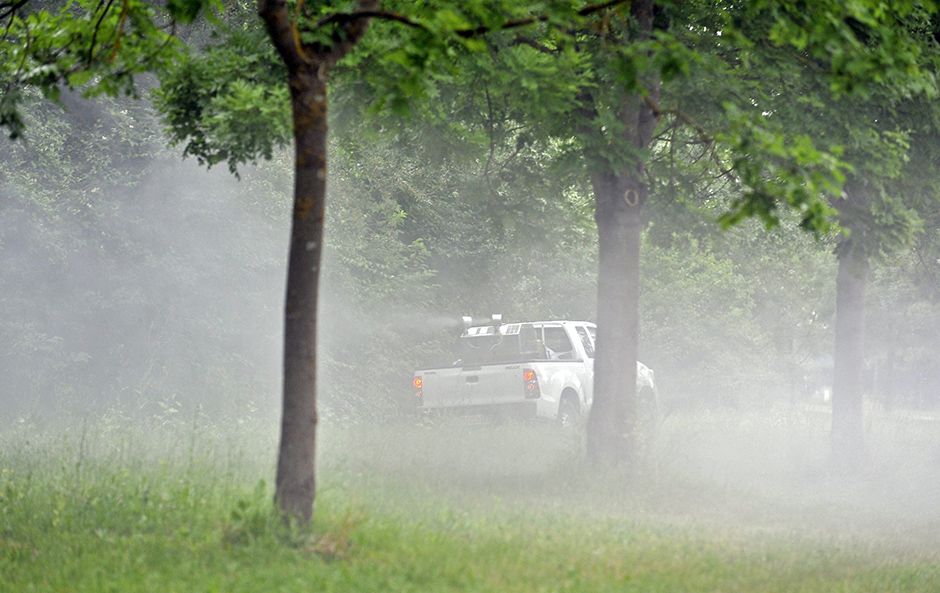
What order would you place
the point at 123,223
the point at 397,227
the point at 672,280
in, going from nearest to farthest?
the point at 123,223
the point at 397,227
the point at 672,280

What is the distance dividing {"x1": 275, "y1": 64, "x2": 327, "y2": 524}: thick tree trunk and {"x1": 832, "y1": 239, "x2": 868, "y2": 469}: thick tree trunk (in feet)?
42.4

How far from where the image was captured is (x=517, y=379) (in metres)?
20.3

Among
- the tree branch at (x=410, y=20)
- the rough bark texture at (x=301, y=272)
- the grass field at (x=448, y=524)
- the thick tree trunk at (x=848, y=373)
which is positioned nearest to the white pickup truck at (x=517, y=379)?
the grass field at (x=448, y=524)

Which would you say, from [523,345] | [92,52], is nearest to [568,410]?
[523,345]

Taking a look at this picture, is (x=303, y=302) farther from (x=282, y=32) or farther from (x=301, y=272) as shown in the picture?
(x=282, y=32)

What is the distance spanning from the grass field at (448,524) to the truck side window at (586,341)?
3.98 metres

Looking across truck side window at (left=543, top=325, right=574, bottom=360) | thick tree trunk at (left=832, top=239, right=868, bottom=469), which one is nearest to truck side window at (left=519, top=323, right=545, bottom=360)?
truck side window at (left=543, top=325, right=574, bottom=360)

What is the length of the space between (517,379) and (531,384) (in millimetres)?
241

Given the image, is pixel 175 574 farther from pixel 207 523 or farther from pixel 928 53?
pixel 928 53

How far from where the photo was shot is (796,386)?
156 ft

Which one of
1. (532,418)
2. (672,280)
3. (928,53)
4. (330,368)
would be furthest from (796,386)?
(928,53)

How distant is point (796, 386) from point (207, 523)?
40.9 m

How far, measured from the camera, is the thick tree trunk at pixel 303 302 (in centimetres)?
845

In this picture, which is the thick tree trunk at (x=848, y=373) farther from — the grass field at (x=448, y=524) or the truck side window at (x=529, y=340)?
the truck side window at (x=529, y=340)
